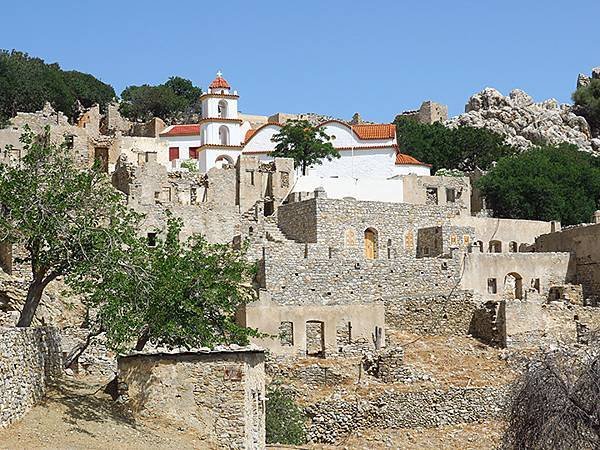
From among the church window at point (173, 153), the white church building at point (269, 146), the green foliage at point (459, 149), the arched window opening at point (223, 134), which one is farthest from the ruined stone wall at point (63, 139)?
the green foliage at point (459, 149)

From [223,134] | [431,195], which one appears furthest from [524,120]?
[431,195]

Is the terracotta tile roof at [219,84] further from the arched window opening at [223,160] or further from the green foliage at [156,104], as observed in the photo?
the green foliage at [156,104]

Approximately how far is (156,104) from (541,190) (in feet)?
167

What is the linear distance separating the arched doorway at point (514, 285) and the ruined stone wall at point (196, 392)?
20865 millimetres

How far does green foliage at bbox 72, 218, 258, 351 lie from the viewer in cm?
2323

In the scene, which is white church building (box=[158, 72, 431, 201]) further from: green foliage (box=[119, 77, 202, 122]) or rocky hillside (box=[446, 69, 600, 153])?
green foliage (box=[119, 77, 202, 122])

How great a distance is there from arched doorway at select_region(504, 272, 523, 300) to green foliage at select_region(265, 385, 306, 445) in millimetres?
15279

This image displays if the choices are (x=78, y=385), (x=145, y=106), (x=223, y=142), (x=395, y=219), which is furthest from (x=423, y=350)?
(x=145, y=106)

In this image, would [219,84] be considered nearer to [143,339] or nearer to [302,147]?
[302,147]

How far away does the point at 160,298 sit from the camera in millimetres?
23812

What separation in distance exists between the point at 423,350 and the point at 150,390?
13506 mm

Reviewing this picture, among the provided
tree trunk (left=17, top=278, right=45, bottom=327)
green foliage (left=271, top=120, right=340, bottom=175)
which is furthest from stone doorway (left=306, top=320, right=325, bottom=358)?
green foliage (left=271, top=120, right=340, bottom=175)

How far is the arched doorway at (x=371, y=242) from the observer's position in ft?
140

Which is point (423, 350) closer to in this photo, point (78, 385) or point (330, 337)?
point (330, 337)
